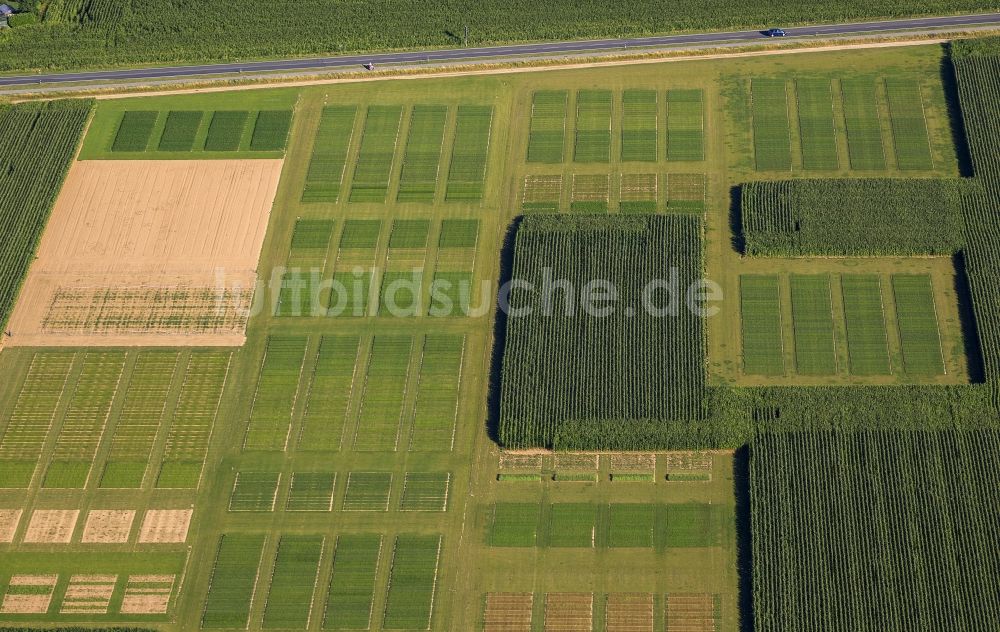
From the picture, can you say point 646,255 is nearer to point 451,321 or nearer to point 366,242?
point 451,321

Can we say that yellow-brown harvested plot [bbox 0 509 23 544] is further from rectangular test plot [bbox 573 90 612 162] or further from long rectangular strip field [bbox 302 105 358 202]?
rectangular test plot [bbox 573 90 612 162]

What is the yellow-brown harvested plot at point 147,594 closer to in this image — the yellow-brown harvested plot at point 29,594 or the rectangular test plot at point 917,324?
the yellow-brown harvested plot at point 29,594

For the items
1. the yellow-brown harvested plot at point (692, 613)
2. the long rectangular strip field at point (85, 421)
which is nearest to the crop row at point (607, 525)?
the yellow-brown harvested plot at point (692, 613)

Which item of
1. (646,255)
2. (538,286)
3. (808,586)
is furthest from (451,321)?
(808,586)

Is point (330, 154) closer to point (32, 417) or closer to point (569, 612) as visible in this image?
point (32, 417)

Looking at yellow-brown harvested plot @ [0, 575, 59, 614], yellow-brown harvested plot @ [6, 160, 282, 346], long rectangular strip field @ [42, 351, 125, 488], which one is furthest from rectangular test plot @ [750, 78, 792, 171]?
yellow-brown harvested plot @ [0, 575, 59, 614]
